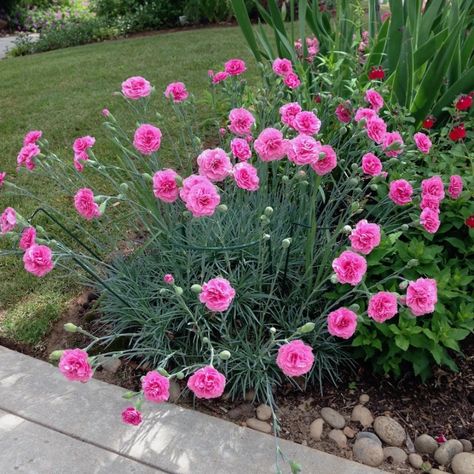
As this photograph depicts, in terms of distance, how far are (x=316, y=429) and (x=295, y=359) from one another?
561mm

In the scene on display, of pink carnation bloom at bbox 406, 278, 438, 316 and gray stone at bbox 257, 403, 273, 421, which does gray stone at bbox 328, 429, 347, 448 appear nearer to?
gray stone at bbox 257, 403, 273, 421

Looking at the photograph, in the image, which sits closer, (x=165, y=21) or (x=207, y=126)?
(x=207, y=126)

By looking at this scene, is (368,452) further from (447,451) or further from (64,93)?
(64,93)

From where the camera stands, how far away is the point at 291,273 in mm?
2273

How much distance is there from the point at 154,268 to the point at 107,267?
22 centimetres

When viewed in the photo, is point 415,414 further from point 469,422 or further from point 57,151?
point 57,151

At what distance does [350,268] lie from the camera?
164 cm

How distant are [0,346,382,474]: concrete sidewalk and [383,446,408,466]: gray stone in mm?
111

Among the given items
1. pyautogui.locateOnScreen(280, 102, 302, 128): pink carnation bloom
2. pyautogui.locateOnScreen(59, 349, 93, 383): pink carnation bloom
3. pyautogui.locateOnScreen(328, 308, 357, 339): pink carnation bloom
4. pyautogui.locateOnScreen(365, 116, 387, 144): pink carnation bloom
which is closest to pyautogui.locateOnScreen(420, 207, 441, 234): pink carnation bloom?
pyautogui.locateOnScreen(365, 116, 387, 144): pink carnation bloom

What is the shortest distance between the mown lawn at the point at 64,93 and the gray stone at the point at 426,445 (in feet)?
5.35

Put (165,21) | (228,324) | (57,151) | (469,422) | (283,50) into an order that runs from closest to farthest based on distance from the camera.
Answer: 1. (469,422)
2. (228,324)
3. (283,50)
4. (57,151)
5. (165,21)

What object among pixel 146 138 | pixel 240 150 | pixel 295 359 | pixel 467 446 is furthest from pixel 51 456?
pixel 467 446

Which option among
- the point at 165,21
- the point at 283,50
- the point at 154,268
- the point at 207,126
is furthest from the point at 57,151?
the point at 165,21

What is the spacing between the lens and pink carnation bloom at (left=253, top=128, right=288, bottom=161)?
1.75 metres
